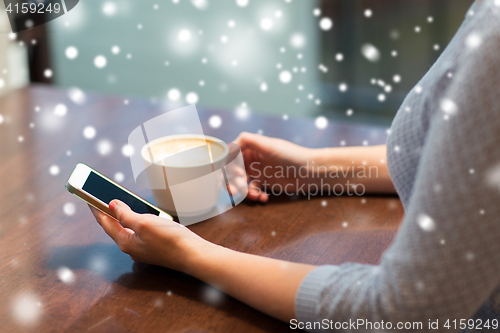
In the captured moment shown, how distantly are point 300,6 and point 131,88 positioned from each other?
46.8 inches

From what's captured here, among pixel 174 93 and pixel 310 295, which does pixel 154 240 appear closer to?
pixel 310 295

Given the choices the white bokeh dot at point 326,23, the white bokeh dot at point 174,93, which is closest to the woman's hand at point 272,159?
the white bokeh dot at point 326,23

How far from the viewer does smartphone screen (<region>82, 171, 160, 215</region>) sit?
58 centimetres

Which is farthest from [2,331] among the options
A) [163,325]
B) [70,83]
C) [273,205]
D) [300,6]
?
[300,6]

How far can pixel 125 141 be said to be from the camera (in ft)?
3.13

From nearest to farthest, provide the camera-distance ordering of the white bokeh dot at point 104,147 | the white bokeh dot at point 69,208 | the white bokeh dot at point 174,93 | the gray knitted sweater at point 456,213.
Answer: the gray knitted sweater at point 456,213, the white bokeh dot at point 69,208, the white bokeh dot at point 104,147, the white bokeh dot at point 174,93

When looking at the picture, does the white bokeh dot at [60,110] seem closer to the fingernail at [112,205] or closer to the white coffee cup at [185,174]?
the white coffee cup at [185,174]

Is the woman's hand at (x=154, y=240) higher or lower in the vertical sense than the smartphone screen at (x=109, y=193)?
lower

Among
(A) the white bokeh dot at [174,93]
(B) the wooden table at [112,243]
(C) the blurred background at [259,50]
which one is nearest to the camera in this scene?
(B) the wooden table at [112,243]

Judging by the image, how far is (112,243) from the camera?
2.06 feet

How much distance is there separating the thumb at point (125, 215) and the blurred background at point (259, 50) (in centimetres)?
183

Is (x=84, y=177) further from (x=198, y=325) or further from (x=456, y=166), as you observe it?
(x=456, y=166)

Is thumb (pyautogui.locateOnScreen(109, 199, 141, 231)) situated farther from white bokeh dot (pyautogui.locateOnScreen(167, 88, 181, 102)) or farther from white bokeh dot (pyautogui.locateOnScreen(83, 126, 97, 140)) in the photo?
white bokeh dot (pyautogui.locateOnScreen(167, 88, 181, 102))

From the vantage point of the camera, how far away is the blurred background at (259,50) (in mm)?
2397
